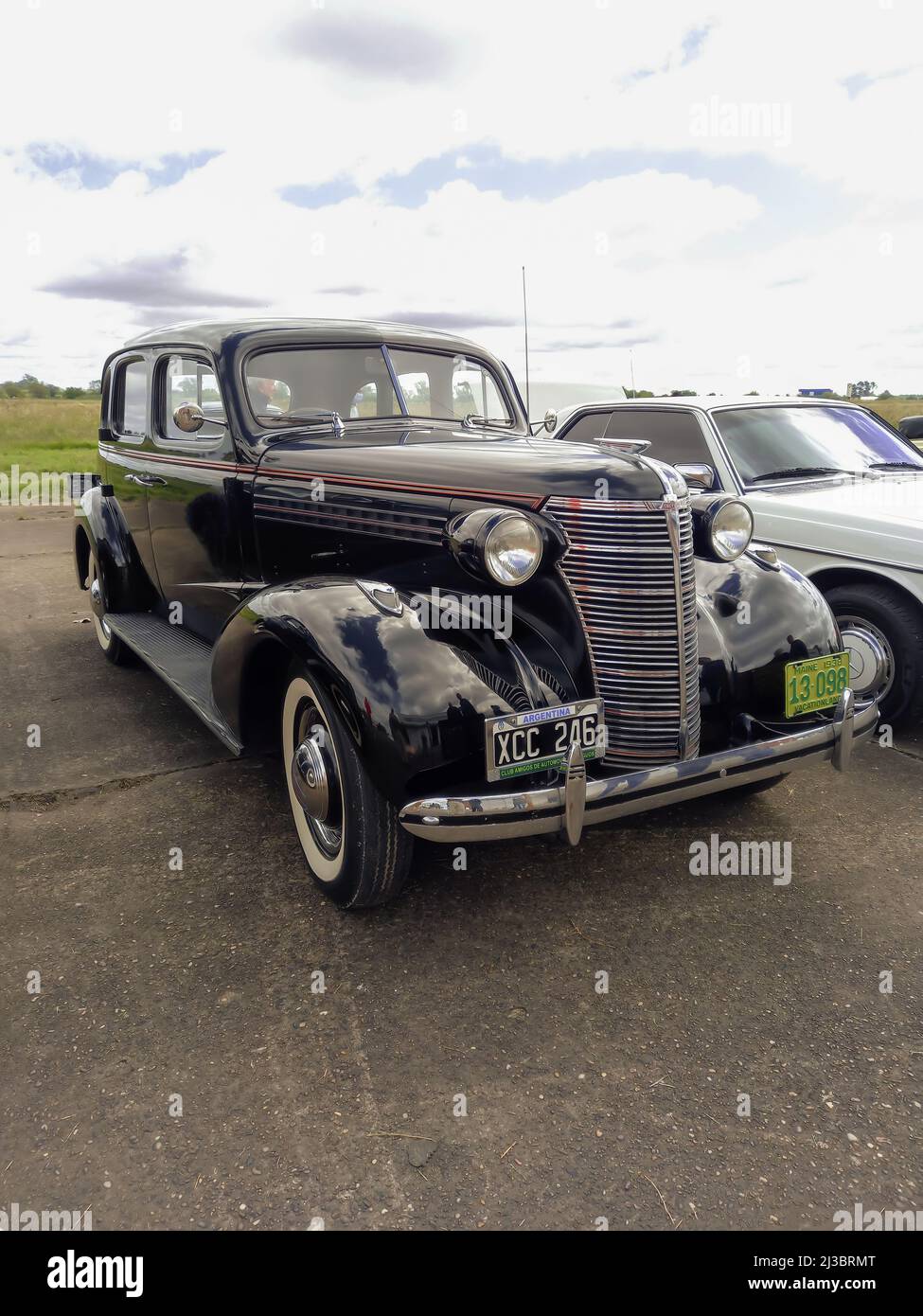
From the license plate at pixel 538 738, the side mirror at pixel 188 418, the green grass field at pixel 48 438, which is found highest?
the green grass field at pixel 48 438

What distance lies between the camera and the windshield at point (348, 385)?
3.92 metres

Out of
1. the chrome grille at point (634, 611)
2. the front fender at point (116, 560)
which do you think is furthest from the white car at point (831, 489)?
the front fender at point (116, 560)

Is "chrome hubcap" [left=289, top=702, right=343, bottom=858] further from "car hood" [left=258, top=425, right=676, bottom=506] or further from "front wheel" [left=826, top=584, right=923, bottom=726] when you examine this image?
"front wheel" [left=826, top=584, right=923, bottom=726]

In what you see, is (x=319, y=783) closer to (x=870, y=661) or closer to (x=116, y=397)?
(x=870, y=661)

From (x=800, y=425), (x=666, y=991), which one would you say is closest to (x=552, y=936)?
(x=666, y=991)

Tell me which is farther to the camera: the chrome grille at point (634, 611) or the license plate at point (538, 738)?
the chrome grille at point (634, 611)

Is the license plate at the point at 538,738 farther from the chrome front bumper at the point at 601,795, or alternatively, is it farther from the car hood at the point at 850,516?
the car hood at the point at 850,516

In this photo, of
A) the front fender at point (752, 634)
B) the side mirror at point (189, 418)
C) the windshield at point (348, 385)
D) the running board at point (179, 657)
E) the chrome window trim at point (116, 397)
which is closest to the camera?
the front fender at point (752, 634)

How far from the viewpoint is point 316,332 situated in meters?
4.01

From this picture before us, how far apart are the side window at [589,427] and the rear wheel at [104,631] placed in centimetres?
321

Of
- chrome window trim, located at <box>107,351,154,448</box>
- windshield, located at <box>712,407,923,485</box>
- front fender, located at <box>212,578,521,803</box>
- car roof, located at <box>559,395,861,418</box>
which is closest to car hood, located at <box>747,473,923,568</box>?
windshield, located at <box>712,407,923,485</box>
